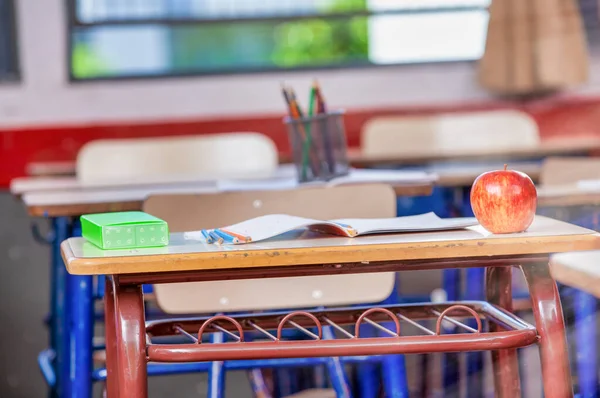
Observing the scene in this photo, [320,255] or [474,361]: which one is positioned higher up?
[320,255]

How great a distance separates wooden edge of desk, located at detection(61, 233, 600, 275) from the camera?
1.21 m

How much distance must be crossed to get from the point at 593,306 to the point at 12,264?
2.91 meters

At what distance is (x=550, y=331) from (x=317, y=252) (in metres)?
0.35

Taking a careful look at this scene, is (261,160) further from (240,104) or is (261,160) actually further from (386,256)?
(386,256)

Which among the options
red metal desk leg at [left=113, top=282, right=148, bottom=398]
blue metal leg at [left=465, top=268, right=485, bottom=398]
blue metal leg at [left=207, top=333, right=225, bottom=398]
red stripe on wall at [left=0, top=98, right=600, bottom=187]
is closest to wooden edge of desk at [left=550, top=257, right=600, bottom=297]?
red metal desk leg at [left=113, top=282, right=148, bottom=398]

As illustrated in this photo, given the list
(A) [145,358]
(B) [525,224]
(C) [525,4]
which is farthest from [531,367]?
(C) [525,4]

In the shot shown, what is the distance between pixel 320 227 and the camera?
55.1 inches

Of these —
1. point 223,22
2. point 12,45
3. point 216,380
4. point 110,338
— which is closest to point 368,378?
point 216,380

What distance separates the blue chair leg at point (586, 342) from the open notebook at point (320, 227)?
0.82m

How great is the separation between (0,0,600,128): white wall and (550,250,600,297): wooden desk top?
3209mm

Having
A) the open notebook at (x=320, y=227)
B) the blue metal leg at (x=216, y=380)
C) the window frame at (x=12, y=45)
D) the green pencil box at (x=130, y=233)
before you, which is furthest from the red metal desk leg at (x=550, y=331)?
the window frame at (x=12, y=45)

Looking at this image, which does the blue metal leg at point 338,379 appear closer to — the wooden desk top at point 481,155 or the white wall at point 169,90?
the wooden desk top at point 481,155

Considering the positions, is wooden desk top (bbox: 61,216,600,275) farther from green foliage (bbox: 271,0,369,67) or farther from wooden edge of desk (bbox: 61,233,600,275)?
green foliage (bbox: 271,0,369,67)

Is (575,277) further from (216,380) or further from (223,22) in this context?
(223,22)
